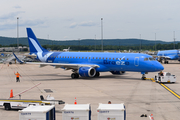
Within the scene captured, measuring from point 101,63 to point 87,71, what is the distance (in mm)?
2950

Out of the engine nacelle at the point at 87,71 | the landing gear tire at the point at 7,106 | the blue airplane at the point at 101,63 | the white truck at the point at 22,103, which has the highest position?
the blue airplane at the point at 101,63

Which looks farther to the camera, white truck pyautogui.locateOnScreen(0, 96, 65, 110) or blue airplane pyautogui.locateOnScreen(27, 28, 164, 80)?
blue airplane pyautogui.locateOnScreen(27, 28, 164, 80)

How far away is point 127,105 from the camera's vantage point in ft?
64.3

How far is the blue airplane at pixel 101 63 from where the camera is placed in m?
34.5

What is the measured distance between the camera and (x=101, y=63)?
37844mm

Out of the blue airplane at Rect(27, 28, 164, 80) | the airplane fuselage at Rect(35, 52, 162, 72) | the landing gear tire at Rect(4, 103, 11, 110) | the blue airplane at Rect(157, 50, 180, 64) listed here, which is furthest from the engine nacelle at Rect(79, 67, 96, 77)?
the blue airplane at Rect(157, 50, 180, 64)

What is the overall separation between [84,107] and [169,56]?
234 ft

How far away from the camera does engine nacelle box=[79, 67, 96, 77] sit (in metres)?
36.0

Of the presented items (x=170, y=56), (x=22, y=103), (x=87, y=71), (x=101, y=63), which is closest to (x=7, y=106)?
(x=22, y=103)

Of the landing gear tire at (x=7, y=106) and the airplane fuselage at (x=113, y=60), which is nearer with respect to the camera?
the landing gear tire at (x=7, y=106)

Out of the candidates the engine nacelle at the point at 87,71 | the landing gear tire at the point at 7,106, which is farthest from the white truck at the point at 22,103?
the engine nacelle at the point at 87,71

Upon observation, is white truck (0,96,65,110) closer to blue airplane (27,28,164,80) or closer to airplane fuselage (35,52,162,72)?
blue airplane (27,28,164,80)

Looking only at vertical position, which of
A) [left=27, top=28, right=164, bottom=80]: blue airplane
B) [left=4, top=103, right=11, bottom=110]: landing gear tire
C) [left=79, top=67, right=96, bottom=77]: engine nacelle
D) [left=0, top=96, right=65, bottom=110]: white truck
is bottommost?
[left=4, top=103, right=11, bottom=110]: landing gear tire

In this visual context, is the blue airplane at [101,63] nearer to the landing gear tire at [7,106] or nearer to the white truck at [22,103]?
the white truck at [22,103]
